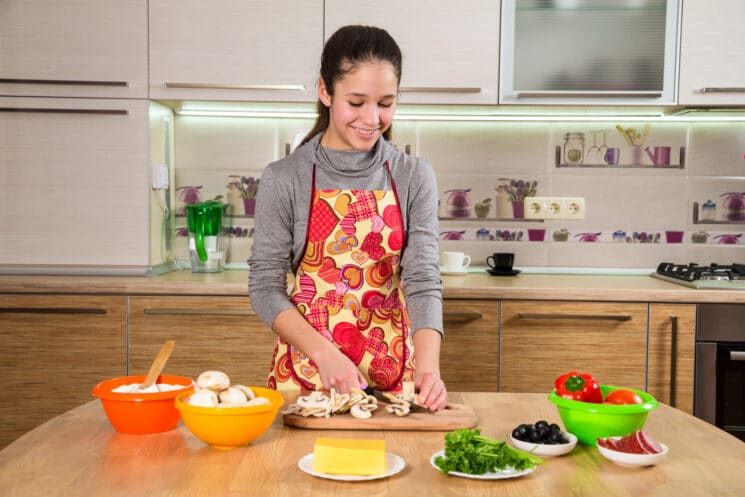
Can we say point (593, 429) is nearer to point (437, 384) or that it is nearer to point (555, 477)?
point (555, 477)

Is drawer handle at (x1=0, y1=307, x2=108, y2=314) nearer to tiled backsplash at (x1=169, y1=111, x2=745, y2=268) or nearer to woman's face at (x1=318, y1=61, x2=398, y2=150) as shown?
tiled backsplash at (x1=169, y1=111, x2=745, y2=268)

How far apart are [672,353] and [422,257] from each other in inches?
54.4

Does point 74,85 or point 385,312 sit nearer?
point 385,312

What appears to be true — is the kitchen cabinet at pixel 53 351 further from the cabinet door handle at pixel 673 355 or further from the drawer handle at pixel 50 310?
the cabinet door handle at pixel 673 355

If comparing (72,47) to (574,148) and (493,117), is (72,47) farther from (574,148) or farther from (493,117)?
(574,148)

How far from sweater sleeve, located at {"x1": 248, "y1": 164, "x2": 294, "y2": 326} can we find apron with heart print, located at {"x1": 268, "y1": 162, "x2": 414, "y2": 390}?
0.21ft

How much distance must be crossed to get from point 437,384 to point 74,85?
207cm

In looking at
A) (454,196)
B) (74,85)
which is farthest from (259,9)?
(454,196)

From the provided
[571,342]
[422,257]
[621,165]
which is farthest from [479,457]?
[621,165]

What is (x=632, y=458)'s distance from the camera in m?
1.18

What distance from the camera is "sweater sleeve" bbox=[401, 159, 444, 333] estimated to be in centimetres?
170

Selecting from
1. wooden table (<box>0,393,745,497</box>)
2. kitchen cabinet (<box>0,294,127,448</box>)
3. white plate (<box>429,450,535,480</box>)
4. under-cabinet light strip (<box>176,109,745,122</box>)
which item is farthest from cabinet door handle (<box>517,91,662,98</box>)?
white plate (<box>429,450,535,480</box>)

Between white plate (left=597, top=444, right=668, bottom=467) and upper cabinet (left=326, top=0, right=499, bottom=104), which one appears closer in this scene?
white plate (left=597, top=444, right=668, bottom=467)

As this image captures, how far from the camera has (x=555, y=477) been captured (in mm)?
1146
